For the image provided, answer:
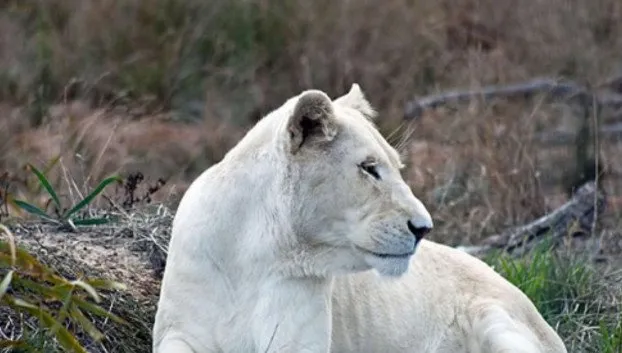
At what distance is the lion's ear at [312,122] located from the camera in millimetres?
5320

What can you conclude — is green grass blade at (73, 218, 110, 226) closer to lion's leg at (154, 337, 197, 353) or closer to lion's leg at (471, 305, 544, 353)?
lion's leg at (154, 337, 197, 353)

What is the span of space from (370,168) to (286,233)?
1.19ft

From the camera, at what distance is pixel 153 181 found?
33.7 feet

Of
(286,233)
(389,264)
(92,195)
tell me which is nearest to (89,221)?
(92,195)

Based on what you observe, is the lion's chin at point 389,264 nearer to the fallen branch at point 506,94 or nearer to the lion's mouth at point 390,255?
the lion's mouth at point 390,255

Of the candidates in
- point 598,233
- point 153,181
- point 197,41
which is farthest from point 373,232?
point 197,41

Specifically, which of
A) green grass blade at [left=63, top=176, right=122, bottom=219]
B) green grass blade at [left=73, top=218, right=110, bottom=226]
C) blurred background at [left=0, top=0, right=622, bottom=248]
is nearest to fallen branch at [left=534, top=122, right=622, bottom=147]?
blurred background at [left=0, top=0, right=622, bottom=248]

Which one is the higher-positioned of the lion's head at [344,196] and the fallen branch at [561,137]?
the lion's head at [344,196]

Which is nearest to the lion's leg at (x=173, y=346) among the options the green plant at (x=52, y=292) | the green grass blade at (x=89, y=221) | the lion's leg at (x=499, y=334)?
the green plant at (x=52, y=292)

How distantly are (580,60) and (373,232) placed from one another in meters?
7.19

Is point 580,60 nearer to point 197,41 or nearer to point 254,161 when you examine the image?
point 197,41

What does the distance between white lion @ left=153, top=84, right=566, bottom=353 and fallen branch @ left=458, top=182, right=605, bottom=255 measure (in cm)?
296

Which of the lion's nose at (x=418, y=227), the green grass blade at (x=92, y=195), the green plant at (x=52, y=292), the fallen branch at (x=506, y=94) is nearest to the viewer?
the green plant at (x=52, y=292)

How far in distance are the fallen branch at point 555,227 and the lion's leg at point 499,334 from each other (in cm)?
201
